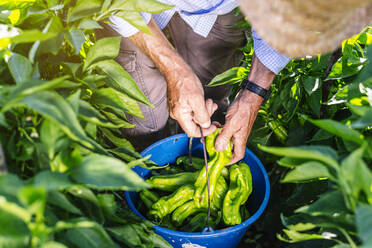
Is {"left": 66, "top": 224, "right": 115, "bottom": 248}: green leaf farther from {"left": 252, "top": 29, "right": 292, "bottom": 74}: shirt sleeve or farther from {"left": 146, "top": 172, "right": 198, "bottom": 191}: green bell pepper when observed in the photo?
{"left": 252, "top": 29, "right": 292, "bottom": 74}: shirt sleeve

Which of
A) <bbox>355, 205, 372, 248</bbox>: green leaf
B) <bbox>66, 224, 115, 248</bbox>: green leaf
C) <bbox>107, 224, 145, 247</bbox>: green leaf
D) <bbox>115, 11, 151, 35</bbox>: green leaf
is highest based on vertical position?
<bbox>115, 11, 151, 35</bbox>: green leaf

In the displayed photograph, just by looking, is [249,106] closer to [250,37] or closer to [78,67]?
[250,37]

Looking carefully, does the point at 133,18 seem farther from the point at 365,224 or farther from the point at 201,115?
the point at 365,224

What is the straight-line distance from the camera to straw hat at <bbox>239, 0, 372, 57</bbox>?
→ 1.85 ft

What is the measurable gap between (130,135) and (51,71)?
973mm

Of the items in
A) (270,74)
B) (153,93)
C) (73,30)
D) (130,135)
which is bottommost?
(130,135)

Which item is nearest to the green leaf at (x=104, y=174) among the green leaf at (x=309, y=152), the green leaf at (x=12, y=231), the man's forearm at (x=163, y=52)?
the green leaf at (x=12, y=231)

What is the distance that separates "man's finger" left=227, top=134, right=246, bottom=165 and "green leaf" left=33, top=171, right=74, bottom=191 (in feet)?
2.95

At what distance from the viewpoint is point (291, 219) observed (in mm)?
826

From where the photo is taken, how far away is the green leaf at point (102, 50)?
87 centimetres

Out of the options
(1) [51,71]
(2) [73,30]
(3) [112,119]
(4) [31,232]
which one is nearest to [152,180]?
(3) [112,119]

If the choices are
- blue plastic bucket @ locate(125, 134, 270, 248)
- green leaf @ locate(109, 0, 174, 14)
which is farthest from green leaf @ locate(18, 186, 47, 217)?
blue plastic bucket @ locate(125, 134, 270, 248)

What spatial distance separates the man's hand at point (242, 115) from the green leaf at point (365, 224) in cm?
82

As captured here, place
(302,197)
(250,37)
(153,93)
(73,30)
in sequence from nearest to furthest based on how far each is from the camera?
(73,30)
(302,197)
(250,37)
(153,93)
